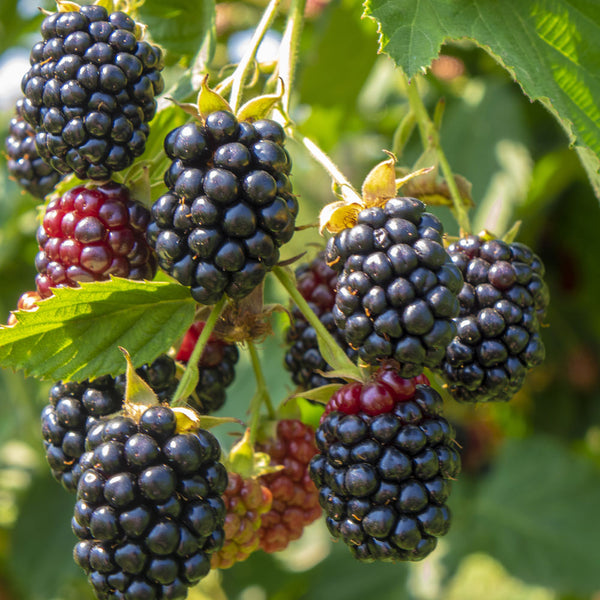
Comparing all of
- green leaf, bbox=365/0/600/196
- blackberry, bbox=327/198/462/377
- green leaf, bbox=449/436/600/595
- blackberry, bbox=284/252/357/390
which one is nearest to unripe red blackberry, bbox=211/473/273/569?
blackberry, bbox=284/252/357/390

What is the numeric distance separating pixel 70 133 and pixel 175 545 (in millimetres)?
777

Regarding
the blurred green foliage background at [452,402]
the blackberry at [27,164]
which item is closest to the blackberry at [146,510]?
the blackberry at [27,164]

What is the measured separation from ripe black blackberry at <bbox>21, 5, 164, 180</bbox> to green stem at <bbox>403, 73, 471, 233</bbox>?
0.60 meters

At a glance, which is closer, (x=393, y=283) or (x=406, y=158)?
(x=393, y=283)

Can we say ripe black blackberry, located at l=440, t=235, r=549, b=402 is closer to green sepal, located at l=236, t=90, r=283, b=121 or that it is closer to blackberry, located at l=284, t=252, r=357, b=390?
blackberry, located at l=284, t=252, r=357, b=390

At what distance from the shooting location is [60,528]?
328cm

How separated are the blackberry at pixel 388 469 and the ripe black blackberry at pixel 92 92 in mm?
660

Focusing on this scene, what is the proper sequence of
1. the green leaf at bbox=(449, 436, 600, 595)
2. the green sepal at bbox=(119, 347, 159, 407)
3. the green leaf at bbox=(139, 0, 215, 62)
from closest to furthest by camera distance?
1. the green sepal at bbox=(119, 347, 159, 407)
2. the green leaf at bbox=(139, 0, 215, 62)
3. the green leaf at bbox=(449, 436, 600, 595)

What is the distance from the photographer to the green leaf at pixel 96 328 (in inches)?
54.1

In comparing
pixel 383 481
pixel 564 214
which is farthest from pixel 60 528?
pixel 564 214

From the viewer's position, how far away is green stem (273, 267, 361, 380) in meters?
1.40

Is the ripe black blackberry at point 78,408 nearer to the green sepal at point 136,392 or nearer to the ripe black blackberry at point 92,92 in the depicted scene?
the green sepal at point 136,392

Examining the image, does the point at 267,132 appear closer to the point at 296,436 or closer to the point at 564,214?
the point at 296,436

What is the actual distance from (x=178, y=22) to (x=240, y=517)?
4.43 feet
